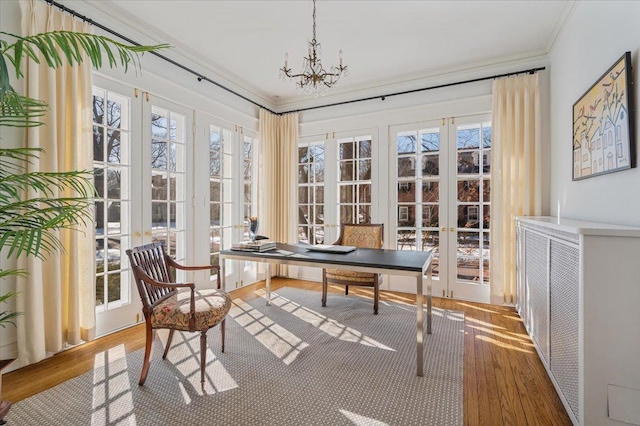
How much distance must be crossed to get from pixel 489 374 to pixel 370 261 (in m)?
1.12

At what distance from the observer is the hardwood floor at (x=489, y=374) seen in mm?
1827

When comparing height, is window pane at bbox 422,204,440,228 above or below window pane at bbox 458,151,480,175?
below

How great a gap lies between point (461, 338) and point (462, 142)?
236 cm

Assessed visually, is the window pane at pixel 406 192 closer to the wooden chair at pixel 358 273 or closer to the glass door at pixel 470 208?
the glass door at pixel 470 208

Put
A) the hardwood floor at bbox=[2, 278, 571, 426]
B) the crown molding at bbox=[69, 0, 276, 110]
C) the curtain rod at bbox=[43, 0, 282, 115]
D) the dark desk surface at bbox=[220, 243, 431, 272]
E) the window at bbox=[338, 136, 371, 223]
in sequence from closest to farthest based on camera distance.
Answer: the hardwood floor at bbox=[2, 278, 571, 426] < the dark desk surface at bbox=[220, 243, 431, 272] < the curtain rod at bbox=[43, 0, 282, 115] < the crown molding at bbox=[69, 0, 276, 110] < the window at bbox=[338, 136, 371, 223]

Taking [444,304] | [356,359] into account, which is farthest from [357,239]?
[356,359]

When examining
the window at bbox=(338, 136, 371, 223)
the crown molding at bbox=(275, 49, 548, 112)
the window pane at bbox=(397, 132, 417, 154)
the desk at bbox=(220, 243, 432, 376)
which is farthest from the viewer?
the window at bbox=(338, 136, 371, 223)

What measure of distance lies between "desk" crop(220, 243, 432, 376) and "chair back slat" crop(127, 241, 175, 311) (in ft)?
2.33

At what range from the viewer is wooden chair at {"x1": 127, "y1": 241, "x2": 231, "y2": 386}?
6.72 feet

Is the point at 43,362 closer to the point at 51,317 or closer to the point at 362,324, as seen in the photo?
the point at 51,317

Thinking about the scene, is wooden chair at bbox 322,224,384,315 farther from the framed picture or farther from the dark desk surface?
the framed picture

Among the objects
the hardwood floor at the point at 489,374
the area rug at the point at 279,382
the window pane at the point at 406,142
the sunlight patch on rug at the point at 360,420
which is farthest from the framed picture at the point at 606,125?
the sunlight patch on rug at the point at 360,420

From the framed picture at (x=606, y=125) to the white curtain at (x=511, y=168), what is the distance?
89 cm

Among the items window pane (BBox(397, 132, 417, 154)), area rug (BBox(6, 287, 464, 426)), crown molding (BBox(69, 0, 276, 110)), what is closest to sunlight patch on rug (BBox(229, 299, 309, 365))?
area rug (BBox(6, 287, 464, 426))
